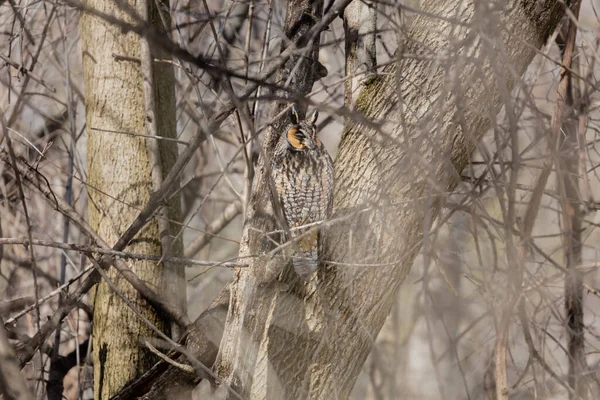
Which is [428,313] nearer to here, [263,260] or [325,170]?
[263,260]

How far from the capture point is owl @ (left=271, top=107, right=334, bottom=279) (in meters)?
2.60

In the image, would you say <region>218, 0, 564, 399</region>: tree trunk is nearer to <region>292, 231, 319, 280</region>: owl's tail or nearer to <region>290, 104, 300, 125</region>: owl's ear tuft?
<region>292, 231, 319, 280</region>: owl's tail

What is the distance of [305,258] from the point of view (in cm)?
250

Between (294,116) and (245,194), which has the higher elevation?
(294,116)

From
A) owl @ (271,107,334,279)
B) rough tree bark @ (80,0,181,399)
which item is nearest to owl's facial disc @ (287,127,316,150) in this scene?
owl @ (271,107,334,279)

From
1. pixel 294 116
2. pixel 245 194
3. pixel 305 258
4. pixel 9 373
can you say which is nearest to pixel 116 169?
pixel 245 194

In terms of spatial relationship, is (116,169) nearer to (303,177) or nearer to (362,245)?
(303,177)

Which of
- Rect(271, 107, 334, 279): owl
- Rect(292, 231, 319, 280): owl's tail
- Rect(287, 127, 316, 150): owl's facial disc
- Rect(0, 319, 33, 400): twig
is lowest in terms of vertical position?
Rect(0, 319, 33, 400): twig

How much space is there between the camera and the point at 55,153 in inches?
222

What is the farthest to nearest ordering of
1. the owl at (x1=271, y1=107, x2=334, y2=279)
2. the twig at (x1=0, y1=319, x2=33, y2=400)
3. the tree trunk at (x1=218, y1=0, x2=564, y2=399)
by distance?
the owl at (x1=271, y1=107, x2=334, y2=279)
the tree trunk at (x1=218, y1=0, x2=564, y2=399)
the twig at (x1=0, y1=319, x2=33, y2=400)

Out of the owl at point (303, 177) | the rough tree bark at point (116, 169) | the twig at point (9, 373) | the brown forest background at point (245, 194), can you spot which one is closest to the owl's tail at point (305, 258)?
the owl at point (303, 177)

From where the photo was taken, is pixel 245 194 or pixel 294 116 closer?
pixel 294 116

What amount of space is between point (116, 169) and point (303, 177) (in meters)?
1.05

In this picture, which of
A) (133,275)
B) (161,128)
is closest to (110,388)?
(133,275)
